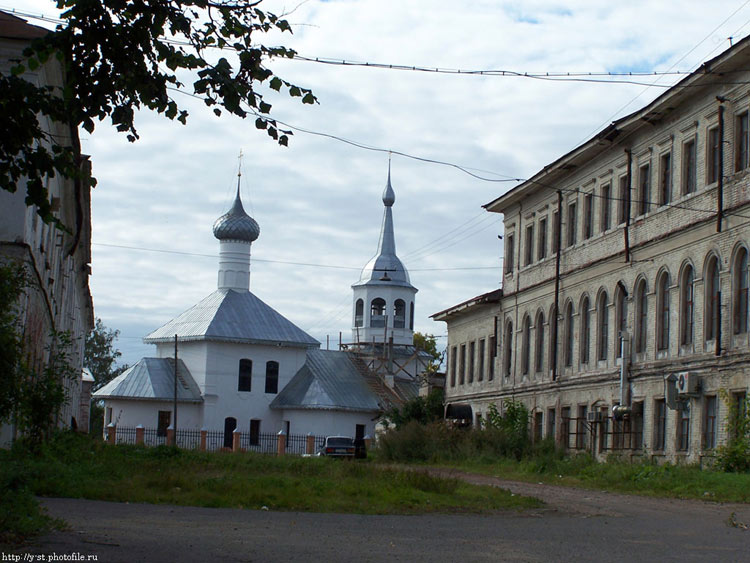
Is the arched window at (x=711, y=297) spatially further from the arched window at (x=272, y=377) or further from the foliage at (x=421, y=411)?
the arched window at (x=272, y=377)

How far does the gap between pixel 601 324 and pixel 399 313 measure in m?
53.4

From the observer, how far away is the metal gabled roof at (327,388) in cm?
7550

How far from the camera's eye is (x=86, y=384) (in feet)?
238

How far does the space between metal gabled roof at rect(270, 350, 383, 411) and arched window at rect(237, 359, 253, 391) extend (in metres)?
2.17

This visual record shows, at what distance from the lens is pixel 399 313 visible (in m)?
91.8

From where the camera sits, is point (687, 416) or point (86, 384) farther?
point (86, 384)

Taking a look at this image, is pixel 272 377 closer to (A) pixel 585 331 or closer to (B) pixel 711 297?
(A) pixel 585 331

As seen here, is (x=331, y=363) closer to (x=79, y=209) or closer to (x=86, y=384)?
(x=86, y=384)

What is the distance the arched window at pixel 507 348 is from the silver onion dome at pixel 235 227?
39.5m

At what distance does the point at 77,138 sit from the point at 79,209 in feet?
22.7

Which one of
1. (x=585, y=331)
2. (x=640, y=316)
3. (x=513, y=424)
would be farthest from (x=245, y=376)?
(x=640, y=316)

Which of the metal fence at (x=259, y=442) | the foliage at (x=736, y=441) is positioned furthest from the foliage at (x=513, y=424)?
the metal fence at (x=259, y=442)

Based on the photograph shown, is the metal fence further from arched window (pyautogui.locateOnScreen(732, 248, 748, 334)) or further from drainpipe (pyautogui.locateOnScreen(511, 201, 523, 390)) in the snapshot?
arched window (pyautogui.locateOnScreen(732, 248, 748, 334))

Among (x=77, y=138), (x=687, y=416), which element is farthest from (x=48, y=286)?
(x=687, y=416)
